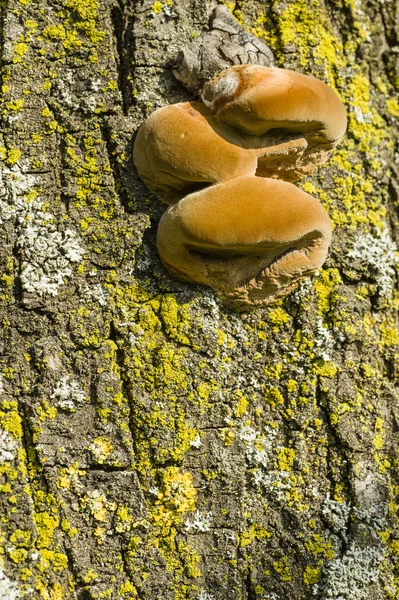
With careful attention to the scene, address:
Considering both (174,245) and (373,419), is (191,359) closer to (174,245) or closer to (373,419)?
(174,245)

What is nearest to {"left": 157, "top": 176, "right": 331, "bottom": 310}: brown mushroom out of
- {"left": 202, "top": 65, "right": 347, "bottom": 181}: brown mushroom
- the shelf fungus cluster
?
the shelf fungus cluster

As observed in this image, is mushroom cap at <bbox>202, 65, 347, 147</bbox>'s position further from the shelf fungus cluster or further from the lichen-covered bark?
the lichen-covered bark

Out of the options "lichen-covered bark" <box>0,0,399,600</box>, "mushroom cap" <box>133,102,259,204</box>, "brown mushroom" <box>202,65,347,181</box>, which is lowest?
"lichen-covered bark" <box>0,0,399,600</box>

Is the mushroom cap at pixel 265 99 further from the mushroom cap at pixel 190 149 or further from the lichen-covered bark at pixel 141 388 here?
the lichen-covered bark at pixel 141 388

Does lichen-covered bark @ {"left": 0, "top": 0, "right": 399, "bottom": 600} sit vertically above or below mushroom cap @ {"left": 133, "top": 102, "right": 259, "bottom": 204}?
below

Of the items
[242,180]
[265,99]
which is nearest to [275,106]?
[265,99]

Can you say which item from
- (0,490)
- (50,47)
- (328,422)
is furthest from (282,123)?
(0,490)

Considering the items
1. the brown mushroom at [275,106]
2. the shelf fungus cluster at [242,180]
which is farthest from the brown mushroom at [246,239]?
the brown mushroom at [275,106]
